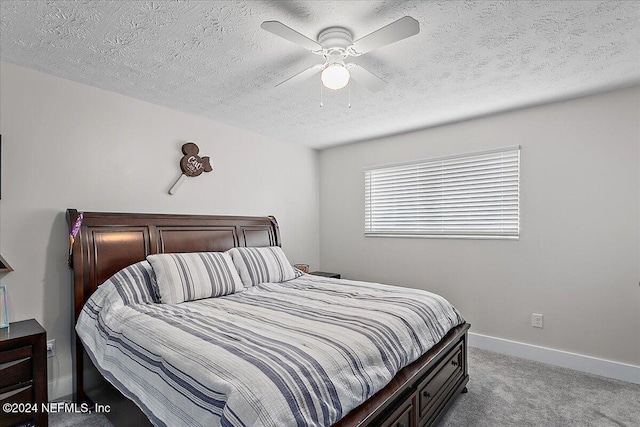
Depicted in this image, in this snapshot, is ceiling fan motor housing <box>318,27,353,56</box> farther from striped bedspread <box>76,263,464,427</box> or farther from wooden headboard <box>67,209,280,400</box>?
wooden headboard <box>67,209,280,400</box>

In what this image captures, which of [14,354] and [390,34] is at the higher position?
[390,34]

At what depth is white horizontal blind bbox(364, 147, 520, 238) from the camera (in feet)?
11.1

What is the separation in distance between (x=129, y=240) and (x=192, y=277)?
0.67 m

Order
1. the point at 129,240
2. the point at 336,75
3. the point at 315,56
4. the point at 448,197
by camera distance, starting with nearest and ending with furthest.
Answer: the point at 336,75 < the point at 315,56 < the point at 129,240 < the point at 448,197

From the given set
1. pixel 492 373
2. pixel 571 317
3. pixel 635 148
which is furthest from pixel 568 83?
pixel 492 373

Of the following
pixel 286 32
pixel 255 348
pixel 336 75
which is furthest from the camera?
pixel 336 75

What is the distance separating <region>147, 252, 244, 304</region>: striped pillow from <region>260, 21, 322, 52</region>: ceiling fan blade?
1.85 m

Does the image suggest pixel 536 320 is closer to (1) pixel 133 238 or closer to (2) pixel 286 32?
(2) pixel 286 32

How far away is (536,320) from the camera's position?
3.18 metres

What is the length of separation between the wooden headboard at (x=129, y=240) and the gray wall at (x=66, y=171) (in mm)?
175

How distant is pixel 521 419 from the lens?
2.23 metres

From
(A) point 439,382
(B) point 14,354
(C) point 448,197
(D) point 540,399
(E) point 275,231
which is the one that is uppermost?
(C) point 448,197

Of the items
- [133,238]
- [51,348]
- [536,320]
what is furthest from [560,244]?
[51,348]

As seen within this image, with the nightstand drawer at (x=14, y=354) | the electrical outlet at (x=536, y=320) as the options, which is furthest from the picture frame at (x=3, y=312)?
the electrical outlet at (x=536, y=320)
